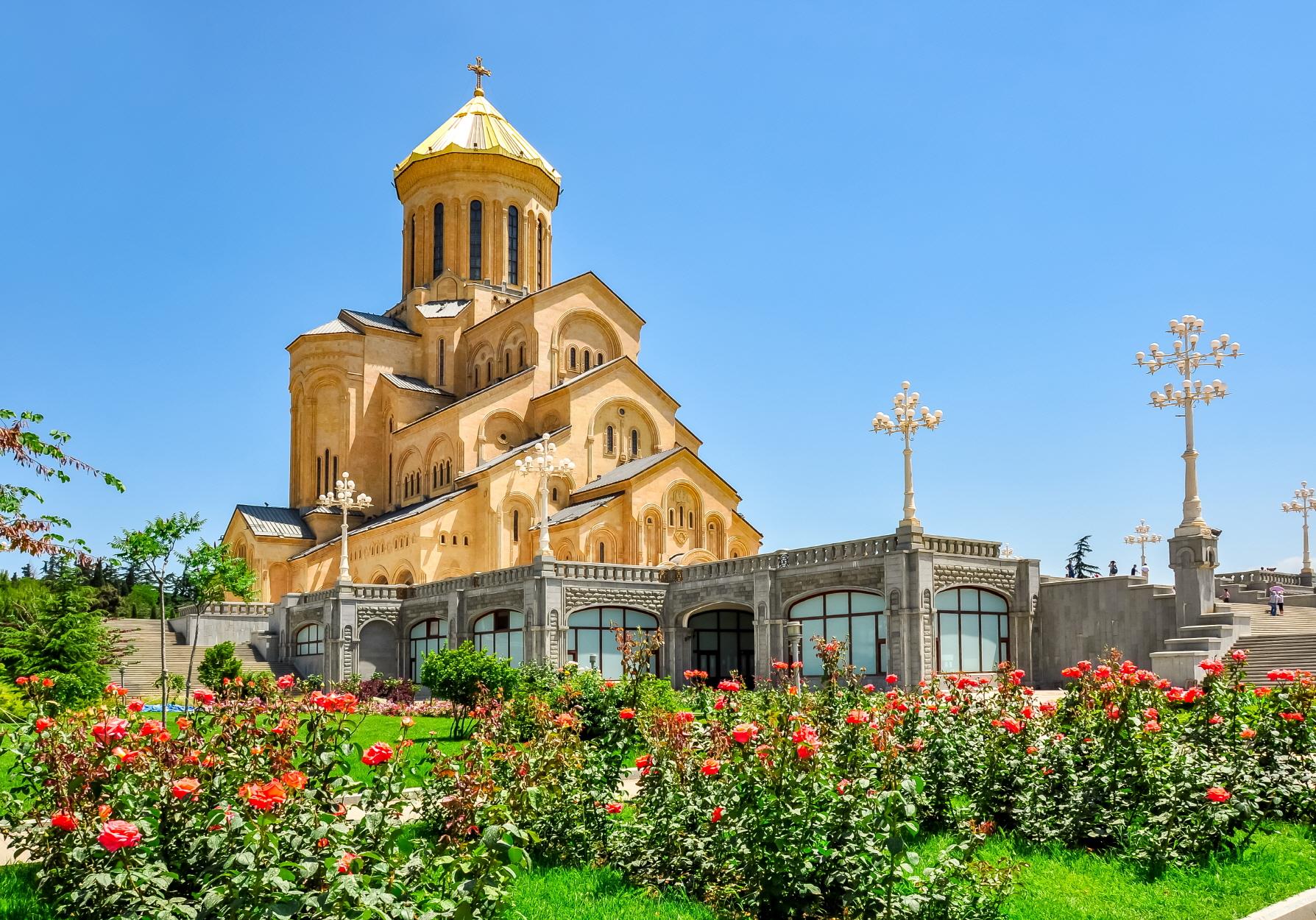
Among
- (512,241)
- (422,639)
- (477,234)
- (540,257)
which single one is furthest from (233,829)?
(540,257)

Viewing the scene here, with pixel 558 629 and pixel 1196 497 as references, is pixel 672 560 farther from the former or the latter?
pixel 1196 497

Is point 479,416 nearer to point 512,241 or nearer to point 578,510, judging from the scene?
point 578,510

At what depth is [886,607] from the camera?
91.2 ft

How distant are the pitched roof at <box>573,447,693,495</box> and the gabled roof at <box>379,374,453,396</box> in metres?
12.1

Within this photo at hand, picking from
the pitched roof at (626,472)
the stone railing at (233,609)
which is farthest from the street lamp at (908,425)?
the stone railing at (233,609)

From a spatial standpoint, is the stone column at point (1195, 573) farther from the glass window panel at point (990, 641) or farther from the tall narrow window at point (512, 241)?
the tall narrow window at point (512, 241)

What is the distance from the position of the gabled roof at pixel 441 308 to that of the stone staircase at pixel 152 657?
1846 centimetres

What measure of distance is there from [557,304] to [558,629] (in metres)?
22.1

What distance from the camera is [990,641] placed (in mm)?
28812

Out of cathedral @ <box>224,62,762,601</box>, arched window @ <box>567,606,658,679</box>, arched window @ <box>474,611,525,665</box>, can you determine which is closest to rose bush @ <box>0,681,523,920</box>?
arched window @ <box>567,606,658,679</box>

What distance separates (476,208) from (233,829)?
53709 mm

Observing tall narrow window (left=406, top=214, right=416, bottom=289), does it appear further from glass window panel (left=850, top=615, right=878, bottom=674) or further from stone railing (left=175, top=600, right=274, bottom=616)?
glass window panel (left=850, top=615, right=878, bottom=674)

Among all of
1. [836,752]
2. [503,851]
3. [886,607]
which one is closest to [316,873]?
[503,851]

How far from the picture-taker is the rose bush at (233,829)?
5926 millimetres
